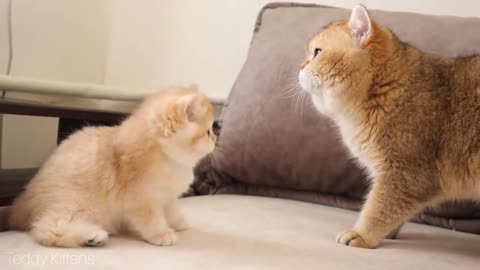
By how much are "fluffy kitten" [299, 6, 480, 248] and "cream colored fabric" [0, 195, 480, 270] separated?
96mm

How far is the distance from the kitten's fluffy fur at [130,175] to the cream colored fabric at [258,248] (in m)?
0.05

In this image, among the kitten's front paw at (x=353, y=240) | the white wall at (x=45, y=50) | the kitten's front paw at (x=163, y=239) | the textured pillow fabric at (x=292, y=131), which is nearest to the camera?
the kitten's front paw at (x=163, y=239)

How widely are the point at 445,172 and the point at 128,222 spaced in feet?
2.36

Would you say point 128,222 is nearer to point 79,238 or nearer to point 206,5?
point 79,238

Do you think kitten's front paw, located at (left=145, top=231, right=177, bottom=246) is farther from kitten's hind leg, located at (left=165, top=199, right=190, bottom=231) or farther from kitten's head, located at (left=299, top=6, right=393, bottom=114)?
kitten's head, located at (left=299, top=6, right=393, bottom=114)

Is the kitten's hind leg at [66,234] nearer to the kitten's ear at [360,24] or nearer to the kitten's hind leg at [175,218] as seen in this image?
the kitten's hind leg at [175,218]

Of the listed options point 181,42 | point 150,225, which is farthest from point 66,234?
point 181,42

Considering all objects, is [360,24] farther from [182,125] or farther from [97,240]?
[97,240]

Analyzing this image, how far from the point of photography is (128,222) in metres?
1.19

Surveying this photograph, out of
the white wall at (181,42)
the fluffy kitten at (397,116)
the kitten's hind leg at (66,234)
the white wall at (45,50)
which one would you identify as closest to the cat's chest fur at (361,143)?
the fluffy kitten at (397,116)

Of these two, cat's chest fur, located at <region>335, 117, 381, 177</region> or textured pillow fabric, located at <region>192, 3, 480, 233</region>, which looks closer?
cat's chest fur, located at <region>335, 117, 381, 177</region>

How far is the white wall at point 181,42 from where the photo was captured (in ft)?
7.48

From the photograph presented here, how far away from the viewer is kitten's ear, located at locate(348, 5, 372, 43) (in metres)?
1.33

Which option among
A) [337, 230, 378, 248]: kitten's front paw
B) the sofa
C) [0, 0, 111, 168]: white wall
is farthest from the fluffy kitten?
[0, 0, 111, 168]: white wall
